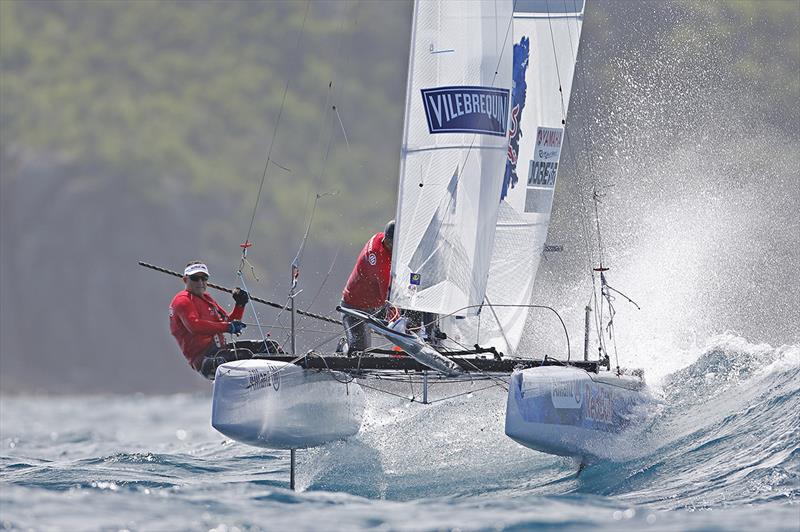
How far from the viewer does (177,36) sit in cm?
3488

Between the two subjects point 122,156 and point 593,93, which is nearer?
point 593,93

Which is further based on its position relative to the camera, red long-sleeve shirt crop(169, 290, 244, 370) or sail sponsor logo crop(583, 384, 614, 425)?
red long-sleeve shirt crop(169, 290, 244, 370)

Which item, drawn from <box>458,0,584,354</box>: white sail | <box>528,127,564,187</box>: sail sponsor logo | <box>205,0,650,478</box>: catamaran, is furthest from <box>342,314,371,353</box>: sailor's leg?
<box>528,127,564,187</box>: sail sponsor logo

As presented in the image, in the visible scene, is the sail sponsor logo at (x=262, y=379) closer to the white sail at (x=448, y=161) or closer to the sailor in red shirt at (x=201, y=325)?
the sailor in red shirt at (x=201, y=325)

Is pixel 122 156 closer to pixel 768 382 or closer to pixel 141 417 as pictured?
pixel 141 417

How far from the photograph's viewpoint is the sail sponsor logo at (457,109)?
Result: 791 cm

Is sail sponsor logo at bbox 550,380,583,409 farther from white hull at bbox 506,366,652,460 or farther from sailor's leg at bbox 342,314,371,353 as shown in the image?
sailor's leg at bbox 342,314,371,353

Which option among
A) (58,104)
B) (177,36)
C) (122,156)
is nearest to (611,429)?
(122,156)

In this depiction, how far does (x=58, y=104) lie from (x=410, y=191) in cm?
2558

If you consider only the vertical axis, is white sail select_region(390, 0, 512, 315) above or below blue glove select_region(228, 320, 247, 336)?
above

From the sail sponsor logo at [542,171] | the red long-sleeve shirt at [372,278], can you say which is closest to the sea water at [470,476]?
the red long-sleeve shirt at [372,278]

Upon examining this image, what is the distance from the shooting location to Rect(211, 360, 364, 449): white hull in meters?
7.33

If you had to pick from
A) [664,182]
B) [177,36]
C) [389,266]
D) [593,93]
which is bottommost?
[389,266]

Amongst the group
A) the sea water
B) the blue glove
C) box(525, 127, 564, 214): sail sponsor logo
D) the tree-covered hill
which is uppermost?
the tree-covered hill
